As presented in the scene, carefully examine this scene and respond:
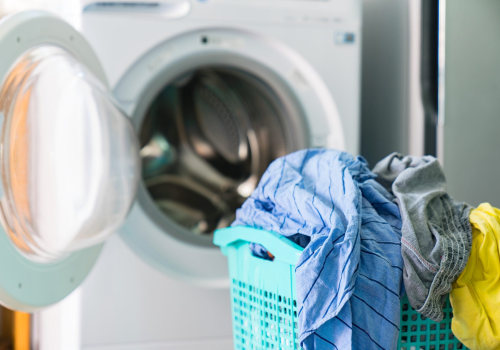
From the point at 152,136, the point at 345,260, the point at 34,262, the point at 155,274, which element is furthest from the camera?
the point at 152,136

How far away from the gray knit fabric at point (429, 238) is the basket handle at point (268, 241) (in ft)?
0.43

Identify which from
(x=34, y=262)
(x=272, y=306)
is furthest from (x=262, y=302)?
(x=34, y=262)

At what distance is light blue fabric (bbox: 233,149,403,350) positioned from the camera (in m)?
0.71

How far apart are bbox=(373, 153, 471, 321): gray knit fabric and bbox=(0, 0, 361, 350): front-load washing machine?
1.50ft

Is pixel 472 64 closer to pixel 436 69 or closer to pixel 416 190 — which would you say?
pixel 436 69

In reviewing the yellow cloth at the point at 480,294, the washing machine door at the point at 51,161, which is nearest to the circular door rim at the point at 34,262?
the washing machine door at the point at 51,161

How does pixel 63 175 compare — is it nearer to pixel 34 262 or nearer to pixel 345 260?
pixel 34 262

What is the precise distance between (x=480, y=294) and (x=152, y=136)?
0.96m

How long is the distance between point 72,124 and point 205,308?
476 millimetres

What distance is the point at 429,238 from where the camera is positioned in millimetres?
765

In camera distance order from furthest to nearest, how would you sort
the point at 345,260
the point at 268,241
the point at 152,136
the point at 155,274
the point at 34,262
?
the point at 152,136
the point at 155,274
the point at 34,262
the point at 268,241
the point at 345,260

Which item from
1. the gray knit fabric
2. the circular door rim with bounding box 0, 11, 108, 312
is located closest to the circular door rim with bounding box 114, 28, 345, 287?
the circular door rim with bounding box 0, 11, 108, 312

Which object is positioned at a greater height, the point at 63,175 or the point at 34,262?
the point at 63,175

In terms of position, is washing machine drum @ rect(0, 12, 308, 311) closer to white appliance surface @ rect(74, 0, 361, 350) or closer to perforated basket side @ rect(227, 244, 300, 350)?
white appliance surface @ rect(74, 0, 361, 350)
